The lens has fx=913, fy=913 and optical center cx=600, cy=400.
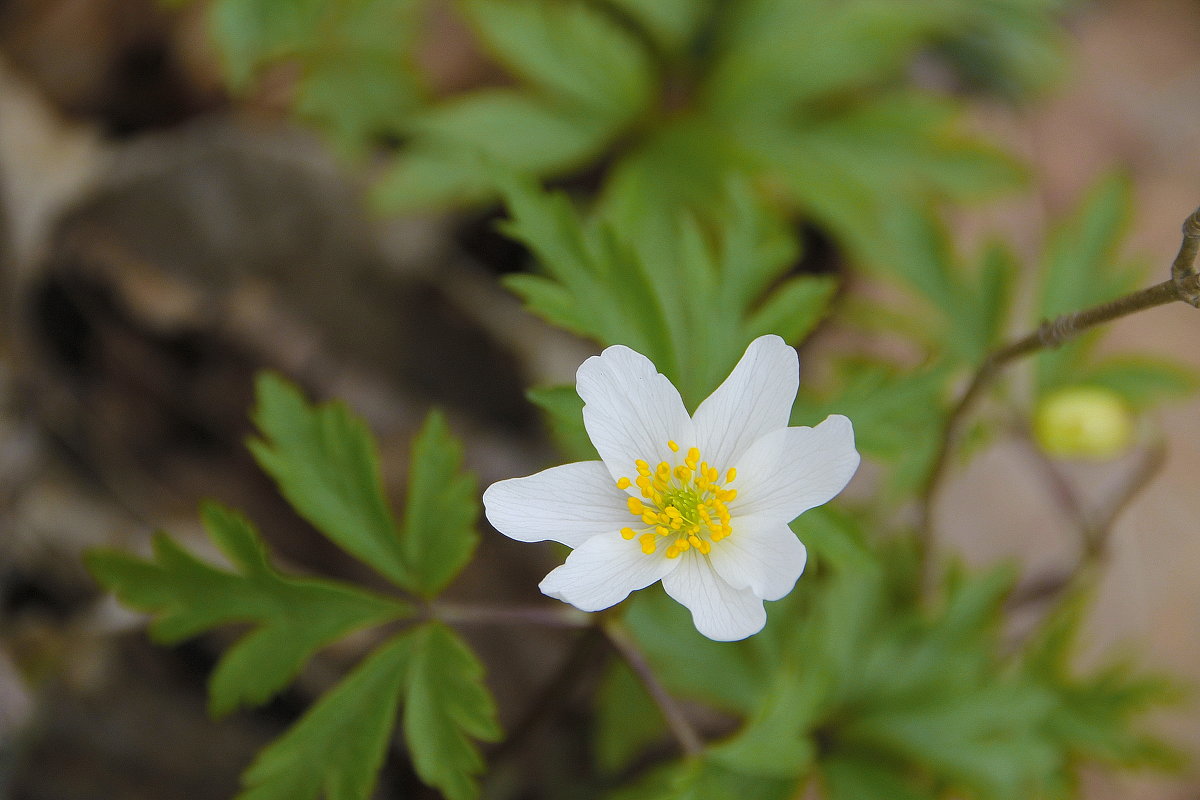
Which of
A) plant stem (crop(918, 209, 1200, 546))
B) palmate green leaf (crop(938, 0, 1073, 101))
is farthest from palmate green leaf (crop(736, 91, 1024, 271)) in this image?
plant stem (crop(918, 209, 1200, 546))

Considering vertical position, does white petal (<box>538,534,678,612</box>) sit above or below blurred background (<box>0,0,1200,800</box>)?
below

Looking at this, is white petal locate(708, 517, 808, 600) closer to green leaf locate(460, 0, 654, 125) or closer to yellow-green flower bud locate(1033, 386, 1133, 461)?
yellow-green flower bud locate(1033, 386, 1133, 461)

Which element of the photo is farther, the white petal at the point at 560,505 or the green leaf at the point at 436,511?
the green leaf at the point at 436,511

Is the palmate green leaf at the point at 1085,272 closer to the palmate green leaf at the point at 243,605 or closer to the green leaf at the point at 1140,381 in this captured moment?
the green leaf at the point at 1140,381

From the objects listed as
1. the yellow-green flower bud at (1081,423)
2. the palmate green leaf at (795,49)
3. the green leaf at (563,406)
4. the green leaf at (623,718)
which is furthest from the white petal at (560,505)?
the palmate green leaf at (795,49)

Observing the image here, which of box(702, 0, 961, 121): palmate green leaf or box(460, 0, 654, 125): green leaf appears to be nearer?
box(460, 0, 654, 125): green leaf

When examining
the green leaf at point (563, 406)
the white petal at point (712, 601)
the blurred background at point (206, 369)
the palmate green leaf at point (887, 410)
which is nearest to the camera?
the white petal at point (712, 601)

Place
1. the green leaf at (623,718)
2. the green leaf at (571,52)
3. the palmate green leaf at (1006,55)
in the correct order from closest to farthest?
1. the green leaf at (623,718)
2. the green leaf at (571,52)
3. the palmate green leaf at (1006,55)
